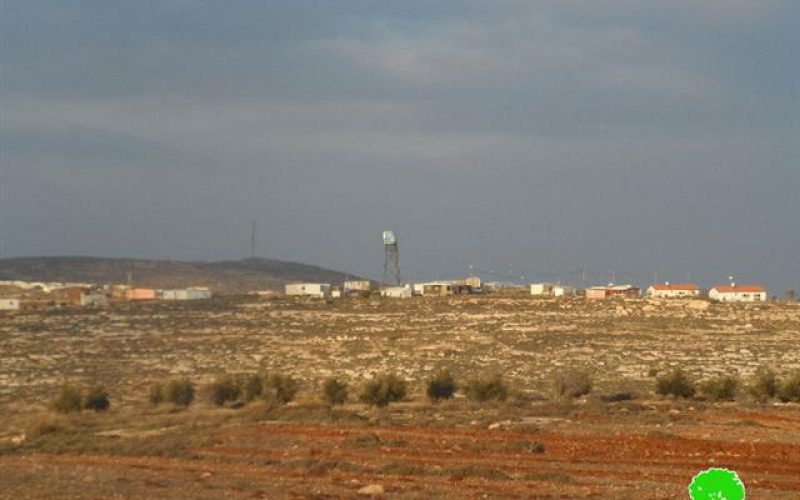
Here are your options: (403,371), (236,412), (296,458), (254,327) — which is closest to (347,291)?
(254,327)

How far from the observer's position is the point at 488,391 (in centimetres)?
4300

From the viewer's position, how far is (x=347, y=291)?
106875mm

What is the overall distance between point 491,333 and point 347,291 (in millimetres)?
42142

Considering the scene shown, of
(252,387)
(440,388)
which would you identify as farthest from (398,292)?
(252,387)

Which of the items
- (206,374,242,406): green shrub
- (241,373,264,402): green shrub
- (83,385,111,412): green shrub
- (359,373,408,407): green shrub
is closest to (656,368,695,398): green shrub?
(359,373,408,407): green shrub

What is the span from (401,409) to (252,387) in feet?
21.2

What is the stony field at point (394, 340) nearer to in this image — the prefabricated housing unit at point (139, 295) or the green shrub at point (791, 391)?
the green shrub at point (791, 391)

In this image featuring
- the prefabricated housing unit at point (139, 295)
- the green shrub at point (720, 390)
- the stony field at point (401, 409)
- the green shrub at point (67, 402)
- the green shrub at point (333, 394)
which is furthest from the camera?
the prefabricated housing unit at point (139, 295)

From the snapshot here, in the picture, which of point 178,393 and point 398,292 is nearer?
point 178,393

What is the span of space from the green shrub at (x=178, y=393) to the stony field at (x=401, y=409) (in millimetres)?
837

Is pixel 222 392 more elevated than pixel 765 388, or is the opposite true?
pixel 765 388

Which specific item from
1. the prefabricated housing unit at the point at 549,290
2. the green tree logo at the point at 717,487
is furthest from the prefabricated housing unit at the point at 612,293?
the green tree logo at the point at 717,487

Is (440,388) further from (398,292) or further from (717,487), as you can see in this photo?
(398,292)

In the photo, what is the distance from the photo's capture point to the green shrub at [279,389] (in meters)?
44.1
